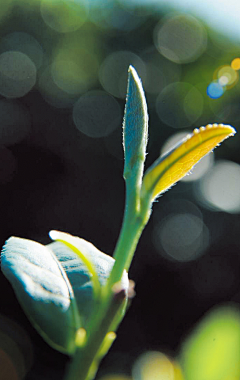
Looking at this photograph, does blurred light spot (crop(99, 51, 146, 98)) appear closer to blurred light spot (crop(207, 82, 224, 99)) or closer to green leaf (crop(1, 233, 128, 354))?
blurred light spot (crop(207, 82, 224, 99))

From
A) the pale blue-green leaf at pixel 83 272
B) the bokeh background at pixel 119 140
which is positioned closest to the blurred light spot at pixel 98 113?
the bokeh background at pixel 119 140

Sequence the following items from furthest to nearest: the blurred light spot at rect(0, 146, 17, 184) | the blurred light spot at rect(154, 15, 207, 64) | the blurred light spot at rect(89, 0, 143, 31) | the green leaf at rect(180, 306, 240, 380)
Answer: the blurred light spot at rect(154, 15, 207, 64) < the blurred light spot at rect(89, 0, 143, 31) < the blurred light spot at rect(0, 146, 17, 184) < the green leaf at rect(180, 306, 240, 380)

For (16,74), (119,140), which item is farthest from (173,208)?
(16,74)

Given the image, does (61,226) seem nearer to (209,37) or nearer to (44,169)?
(44,169)

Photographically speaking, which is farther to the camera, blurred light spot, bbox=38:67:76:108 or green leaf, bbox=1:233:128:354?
Result: blurred light spot, bbox=38:67:76:108

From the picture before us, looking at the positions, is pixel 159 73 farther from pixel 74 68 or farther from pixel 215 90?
pixel 74 68

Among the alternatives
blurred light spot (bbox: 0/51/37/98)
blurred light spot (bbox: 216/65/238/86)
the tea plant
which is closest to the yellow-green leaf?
the tea plant
